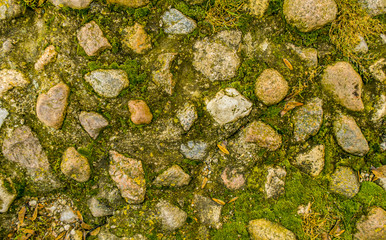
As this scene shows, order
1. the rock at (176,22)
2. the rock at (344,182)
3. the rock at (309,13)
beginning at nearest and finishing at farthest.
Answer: the rock at (309,13) < the rock at (176,22) < the rock at (344,182)

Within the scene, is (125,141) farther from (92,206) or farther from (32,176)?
(32,176)

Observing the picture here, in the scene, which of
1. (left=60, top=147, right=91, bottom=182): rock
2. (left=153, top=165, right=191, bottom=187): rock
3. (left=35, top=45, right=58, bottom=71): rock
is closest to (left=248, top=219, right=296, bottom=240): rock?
(left=153, top=165, right=191, bottom=187): rock

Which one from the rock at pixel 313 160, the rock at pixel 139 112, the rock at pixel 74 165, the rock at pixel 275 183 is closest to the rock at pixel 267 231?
the rock at pixel 275 183

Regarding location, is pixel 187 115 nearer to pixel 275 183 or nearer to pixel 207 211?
pixel 207 211

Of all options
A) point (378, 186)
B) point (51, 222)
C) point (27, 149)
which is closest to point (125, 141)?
point (27, 149)

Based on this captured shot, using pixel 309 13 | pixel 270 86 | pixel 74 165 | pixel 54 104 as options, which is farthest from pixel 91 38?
pixel 309 13

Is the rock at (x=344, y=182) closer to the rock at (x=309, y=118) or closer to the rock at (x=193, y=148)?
the rock at (x=309, y=118)
